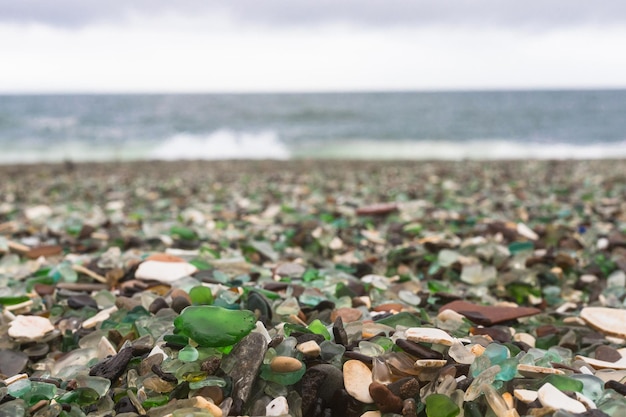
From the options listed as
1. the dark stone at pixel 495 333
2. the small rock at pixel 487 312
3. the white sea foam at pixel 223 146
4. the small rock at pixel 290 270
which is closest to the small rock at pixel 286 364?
the dark stone at pixel 495 333

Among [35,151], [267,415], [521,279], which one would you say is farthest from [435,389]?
[35,151]

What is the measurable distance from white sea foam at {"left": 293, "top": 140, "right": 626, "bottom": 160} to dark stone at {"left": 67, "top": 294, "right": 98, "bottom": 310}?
11.5 meters

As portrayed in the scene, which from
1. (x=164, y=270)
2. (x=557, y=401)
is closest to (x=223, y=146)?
(x=164, y=270)

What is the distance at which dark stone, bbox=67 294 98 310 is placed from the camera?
219cm

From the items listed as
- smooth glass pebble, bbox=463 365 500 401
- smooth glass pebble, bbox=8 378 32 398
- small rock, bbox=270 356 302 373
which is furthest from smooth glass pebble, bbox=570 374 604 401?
smooth glass pebble, bbox=8 378 32 398

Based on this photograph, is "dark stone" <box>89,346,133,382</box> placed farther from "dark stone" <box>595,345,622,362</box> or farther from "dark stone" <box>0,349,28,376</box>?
"dark stone" <box>595,345,622,362</box>

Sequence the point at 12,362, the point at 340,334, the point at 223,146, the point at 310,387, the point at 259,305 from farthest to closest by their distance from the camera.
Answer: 1. the point at 223,146
2. the point at 259,305
3. the point at 12,362
4. the point at 340,334
5. the point at 310,387

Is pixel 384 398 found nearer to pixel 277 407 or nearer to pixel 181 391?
pixel 277 407

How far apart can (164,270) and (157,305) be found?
53 cm

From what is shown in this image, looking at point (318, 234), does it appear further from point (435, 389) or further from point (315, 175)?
point (315, 175)

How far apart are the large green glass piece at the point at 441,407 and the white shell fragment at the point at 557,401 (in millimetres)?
196

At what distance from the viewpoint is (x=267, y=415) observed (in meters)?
1.30

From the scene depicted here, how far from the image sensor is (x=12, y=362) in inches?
69.7

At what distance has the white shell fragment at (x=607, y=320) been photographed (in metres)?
2.06
